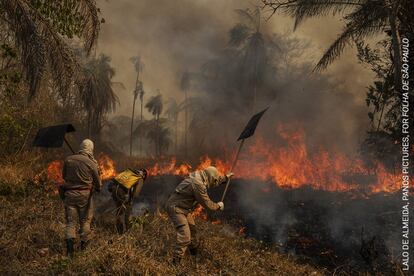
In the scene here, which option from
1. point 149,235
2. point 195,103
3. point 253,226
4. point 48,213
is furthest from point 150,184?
point 195,103

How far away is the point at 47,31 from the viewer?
9.01 m

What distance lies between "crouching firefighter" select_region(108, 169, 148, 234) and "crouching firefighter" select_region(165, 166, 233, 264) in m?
1.53

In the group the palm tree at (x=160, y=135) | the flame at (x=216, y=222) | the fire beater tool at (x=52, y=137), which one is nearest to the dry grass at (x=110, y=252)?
the fire beater tool at (x=52, y=137)

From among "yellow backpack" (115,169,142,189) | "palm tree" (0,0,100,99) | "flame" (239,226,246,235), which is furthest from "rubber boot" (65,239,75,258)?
"flame" (239,226,246,235)

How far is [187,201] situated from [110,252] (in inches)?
64.6

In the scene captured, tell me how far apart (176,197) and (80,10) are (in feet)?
18.7

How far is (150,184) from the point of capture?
1955cm

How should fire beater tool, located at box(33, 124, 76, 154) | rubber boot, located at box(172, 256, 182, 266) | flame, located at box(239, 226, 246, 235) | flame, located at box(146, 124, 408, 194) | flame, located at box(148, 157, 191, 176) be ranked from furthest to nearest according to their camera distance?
flame, located at box(148, 157, 191, 176)
flame, located at box(146, 124, 408, 194)
flame, located at box(239, 226, 246, 235)
fire beater tool, located at box(33, 124, 76, 154)
rubber boot, located at box(172, 256, 182, 266)

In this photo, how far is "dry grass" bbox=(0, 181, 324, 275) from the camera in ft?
17.2

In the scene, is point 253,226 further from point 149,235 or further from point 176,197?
point 176,197

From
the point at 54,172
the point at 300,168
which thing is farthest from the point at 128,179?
the point at 300,168

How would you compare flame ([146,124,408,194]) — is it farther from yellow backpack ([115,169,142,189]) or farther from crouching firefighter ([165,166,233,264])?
yellow backpack ([115,169,142,189])

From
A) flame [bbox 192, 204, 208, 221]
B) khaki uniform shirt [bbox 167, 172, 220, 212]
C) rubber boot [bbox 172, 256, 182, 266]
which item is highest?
khaki uniform shirt [bbox 167, 172, 220, 212]

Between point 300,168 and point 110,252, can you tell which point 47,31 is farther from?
point 300,168
